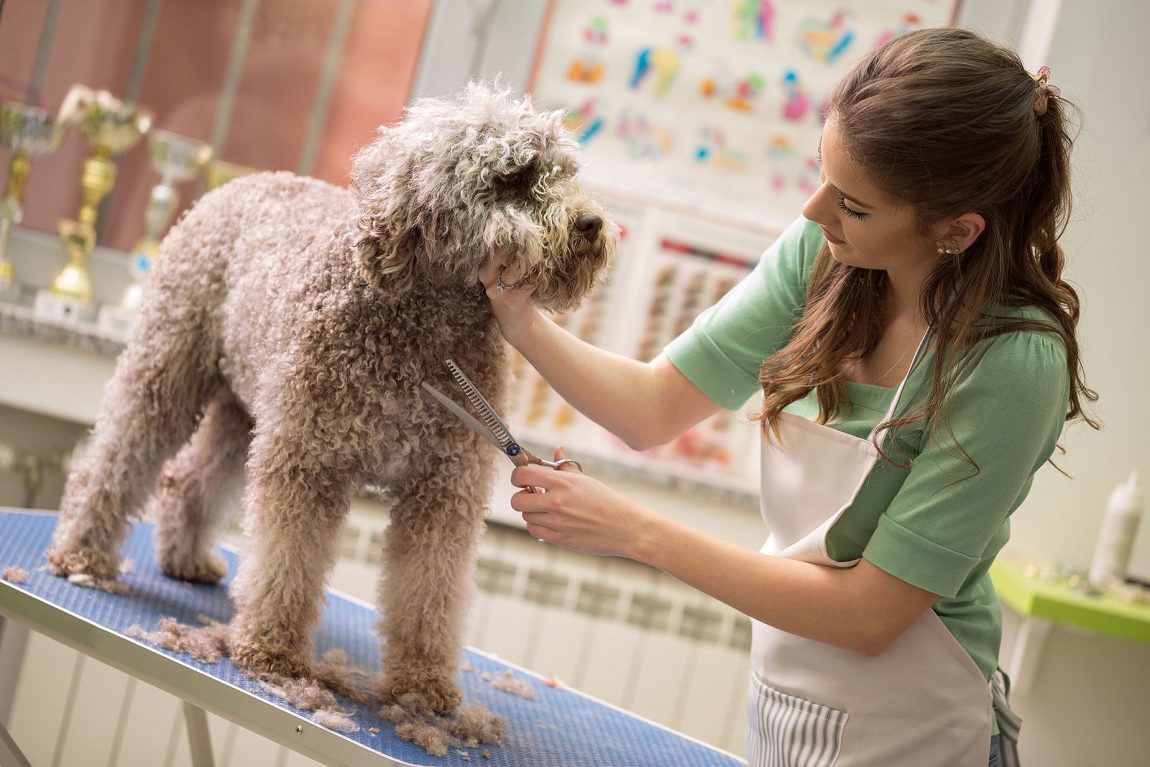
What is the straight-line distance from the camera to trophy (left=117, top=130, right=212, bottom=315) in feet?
8.56

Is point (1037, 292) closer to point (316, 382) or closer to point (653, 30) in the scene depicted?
point (316, 382)

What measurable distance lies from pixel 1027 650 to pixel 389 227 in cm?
192

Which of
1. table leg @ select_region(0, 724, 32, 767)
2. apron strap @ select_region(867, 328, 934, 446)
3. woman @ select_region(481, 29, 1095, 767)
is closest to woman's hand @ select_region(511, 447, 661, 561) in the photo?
woman @ select_region(481, 29, 1095, 767)

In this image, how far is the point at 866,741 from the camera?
1.32m

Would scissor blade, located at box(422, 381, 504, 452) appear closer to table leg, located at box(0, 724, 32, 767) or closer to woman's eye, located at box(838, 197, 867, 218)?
woman's eye, located at box(838, 197, 867, 218)

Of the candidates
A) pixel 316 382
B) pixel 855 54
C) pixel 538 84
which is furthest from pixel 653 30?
pixel 316 382

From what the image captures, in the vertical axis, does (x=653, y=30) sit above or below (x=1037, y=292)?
above

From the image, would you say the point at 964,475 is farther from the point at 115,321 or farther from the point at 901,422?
the point at 115,321

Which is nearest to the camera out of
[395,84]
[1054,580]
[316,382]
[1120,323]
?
[316,382]

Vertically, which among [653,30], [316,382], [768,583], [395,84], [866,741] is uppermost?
[653,30]

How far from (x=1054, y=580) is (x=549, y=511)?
1.66 meters

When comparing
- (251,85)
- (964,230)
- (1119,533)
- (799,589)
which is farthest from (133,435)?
(1119,533)

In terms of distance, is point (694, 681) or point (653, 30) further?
point (653, 30)

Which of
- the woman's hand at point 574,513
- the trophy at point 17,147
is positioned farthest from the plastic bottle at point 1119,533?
the trophy at point 17,147
